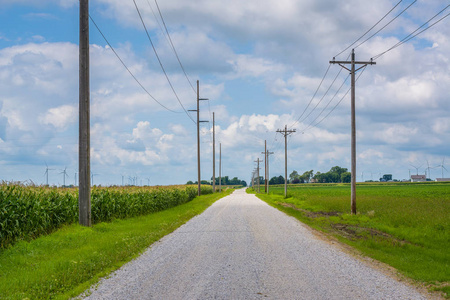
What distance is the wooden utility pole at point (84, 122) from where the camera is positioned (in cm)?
1441

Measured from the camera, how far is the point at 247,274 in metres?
7.96

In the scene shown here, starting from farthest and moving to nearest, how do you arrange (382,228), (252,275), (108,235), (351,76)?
(351,76) → (382,228) → (108,235) → (252,275)

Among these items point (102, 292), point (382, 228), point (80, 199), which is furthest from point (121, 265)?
point (382, 228)

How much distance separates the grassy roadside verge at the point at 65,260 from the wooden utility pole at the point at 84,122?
0.93 m

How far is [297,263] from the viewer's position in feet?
29.9

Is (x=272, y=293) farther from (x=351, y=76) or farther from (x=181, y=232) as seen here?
(x=351, y=76)

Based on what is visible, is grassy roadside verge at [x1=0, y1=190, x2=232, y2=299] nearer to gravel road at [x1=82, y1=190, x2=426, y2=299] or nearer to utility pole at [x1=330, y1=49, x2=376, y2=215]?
gravel road at [x1=82, y1=190, x2=426, y2=299]

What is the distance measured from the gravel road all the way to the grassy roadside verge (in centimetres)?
51

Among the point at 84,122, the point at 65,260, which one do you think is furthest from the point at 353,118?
the point at 65,260

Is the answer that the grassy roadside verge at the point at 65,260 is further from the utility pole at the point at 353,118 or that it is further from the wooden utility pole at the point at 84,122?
the utility pole at the point at 353,118

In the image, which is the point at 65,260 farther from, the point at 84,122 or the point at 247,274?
the point at 84,122

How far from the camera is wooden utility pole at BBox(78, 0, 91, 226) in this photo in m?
14.4

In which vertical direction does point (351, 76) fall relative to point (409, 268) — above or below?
above

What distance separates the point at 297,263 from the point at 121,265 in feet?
13.8
